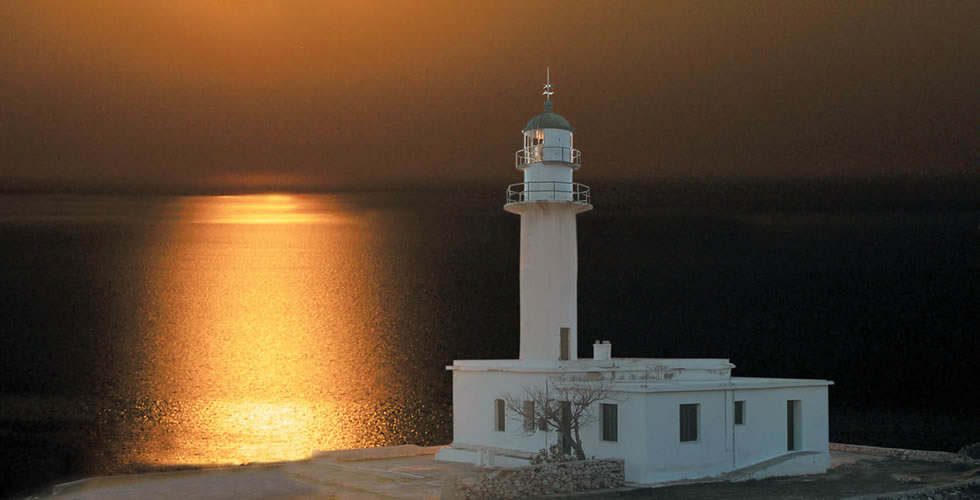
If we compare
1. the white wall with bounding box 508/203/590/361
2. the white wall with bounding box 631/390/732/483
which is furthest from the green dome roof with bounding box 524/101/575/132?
the white wall with bounding box 631/390/732/483

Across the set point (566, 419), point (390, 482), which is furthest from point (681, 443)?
point (390, 482)

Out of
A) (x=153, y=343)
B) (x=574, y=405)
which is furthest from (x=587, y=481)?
(x=153, y=343)

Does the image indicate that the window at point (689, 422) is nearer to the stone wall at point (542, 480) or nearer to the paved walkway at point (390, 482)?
the paved walkway at point (390, 482)

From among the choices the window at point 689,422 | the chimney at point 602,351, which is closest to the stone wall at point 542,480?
the window at point 689,422

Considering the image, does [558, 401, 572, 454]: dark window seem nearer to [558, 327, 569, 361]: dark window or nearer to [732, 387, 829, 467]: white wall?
[732, 387, 829, 467]: white wall

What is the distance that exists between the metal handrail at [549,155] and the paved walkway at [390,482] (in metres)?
8.02

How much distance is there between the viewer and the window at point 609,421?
20.3m

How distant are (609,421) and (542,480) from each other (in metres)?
2.66

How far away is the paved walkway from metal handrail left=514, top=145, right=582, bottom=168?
802cm

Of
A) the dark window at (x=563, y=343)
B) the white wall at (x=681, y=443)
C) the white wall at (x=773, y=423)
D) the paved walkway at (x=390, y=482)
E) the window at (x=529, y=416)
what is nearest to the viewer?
Result: the paved walkway at (x=390, y=482)

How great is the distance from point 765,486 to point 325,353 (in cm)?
6716

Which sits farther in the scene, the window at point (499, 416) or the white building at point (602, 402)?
the window at point (499, 416)

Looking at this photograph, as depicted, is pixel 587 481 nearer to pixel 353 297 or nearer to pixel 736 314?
pixel 736 314

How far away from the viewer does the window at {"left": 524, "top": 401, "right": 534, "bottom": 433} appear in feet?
72.9
